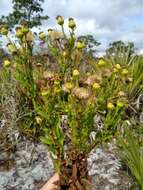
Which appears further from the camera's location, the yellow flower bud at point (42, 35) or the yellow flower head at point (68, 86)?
the yellow flower bud at point (42, 35)

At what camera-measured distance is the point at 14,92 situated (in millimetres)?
4770

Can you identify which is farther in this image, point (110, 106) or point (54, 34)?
point (54, 34)

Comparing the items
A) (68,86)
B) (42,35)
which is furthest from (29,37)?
(68,86)

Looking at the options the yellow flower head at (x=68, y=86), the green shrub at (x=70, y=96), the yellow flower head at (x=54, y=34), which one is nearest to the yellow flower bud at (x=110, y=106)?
the green shrub at (x=70, y=96)

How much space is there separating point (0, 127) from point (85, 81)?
134 inches

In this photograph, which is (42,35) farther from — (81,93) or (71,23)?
(81,93)

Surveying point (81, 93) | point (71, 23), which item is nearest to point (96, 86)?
point (81, 93)

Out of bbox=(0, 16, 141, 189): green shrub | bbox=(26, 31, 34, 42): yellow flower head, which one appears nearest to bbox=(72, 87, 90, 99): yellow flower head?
bbox=(0, 16, 141, 189): green shrub

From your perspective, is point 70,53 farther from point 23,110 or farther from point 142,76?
point 142,76

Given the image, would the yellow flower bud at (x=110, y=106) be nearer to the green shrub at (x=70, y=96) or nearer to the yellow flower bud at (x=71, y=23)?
the green shrub at (x=70, y=96)

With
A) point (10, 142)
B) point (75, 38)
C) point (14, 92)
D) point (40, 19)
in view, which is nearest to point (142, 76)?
point (14, 92)

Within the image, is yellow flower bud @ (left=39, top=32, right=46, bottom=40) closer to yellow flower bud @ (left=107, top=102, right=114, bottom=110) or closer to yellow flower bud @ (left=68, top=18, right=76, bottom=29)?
yellow flower bud @ (left=68, top=18, right=76, bottom=29)

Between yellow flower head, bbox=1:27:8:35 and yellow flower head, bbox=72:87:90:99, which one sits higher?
yellow flower head, bbox=1:27:8:35

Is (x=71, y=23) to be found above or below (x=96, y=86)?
above
